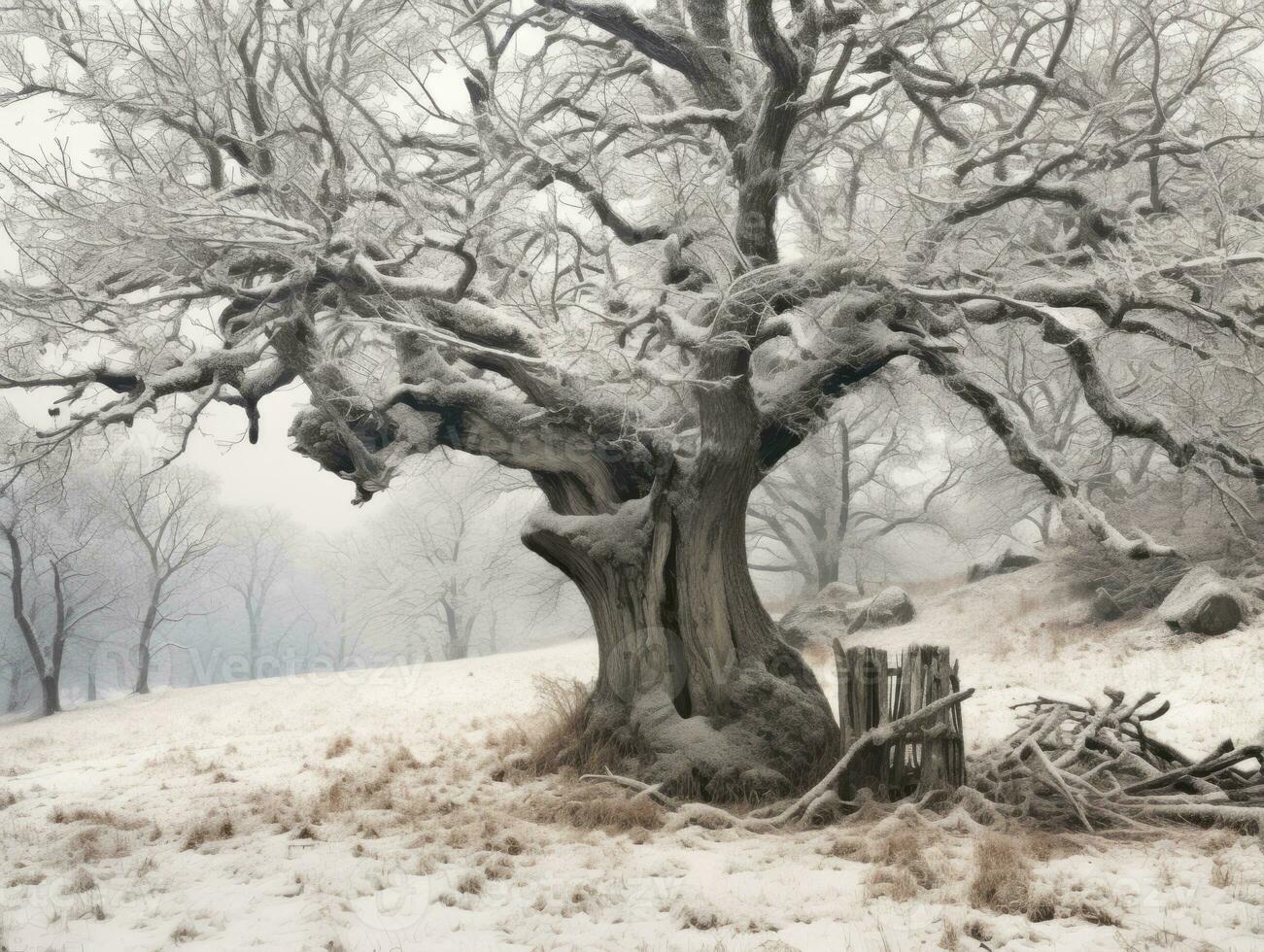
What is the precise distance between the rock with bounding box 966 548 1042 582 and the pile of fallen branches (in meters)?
14.9

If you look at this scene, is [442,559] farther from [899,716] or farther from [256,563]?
[899,716]

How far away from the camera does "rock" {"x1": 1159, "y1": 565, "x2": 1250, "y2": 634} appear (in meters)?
12.4

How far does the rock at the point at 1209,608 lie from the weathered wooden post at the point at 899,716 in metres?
7.88

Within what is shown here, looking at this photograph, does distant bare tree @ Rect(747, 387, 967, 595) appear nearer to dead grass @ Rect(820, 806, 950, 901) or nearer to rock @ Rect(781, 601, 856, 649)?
rock @ Rect(781, 601, 856, 649)

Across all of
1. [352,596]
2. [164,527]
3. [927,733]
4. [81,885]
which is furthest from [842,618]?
[352,596]

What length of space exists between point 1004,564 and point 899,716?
16.6 meters

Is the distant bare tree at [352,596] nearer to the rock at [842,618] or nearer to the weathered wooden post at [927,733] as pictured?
the rock at [842,618]

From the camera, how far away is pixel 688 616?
8250 mm

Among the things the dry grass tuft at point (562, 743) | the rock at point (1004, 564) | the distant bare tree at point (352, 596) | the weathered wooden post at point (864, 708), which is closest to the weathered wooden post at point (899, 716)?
the weathered wooden post at point (864, 708)

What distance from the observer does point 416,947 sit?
14.2ft

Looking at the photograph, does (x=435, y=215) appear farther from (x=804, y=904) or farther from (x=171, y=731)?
(x=171, y=731)

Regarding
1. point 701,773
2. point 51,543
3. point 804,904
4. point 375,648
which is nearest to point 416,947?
point 804,904

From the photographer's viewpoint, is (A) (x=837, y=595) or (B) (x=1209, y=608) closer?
(B) (x=1209, y=608)

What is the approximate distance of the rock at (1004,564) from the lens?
21.6 m
